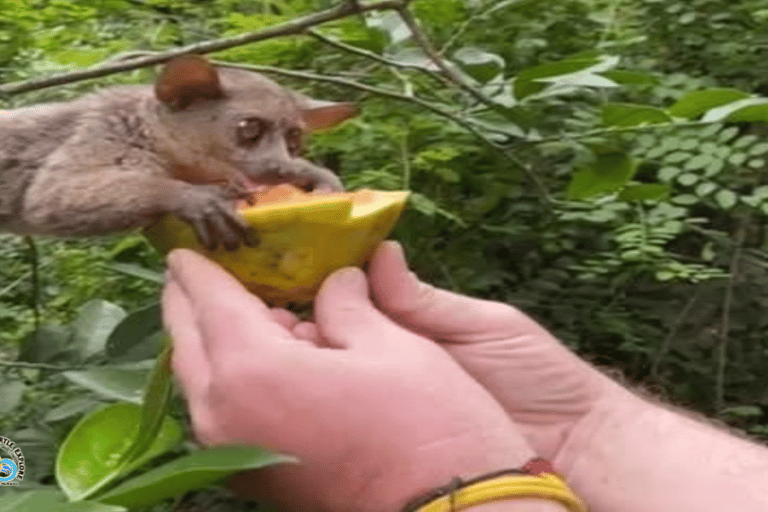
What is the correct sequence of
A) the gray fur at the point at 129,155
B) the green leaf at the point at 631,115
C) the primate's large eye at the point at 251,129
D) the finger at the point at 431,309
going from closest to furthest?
the finger at the point at 431,309 → the gray fur at the point at 129,155 → the primate's large eye at the point at 251,129 → the green leaf at the point at 631,115

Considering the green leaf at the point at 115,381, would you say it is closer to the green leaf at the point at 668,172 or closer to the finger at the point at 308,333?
the finger at the point at 308,333

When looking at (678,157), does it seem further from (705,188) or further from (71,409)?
(71,409)

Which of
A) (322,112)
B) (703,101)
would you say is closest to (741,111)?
(703,101)

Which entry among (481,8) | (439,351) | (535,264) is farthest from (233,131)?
(535,264)

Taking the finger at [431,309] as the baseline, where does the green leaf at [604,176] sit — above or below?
below

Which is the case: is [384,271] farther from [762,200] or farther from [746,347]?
[746,347]

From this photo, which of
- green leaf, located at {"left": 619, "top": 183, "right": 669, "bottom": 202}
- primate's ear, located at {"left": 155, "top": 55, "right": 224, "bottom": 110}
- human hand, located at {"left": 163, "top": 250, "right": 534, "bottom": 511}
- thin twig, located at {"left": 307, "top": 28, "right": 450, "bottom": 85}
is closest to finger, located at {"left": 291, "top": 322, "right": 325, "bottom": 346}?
human hand, located at {"left": 163, "top": 250, "right": 534, "bottom": 511}

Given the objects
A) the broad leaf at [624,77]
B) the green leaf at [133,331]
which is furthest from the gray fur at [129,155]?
the broad leaf at [624,77]
